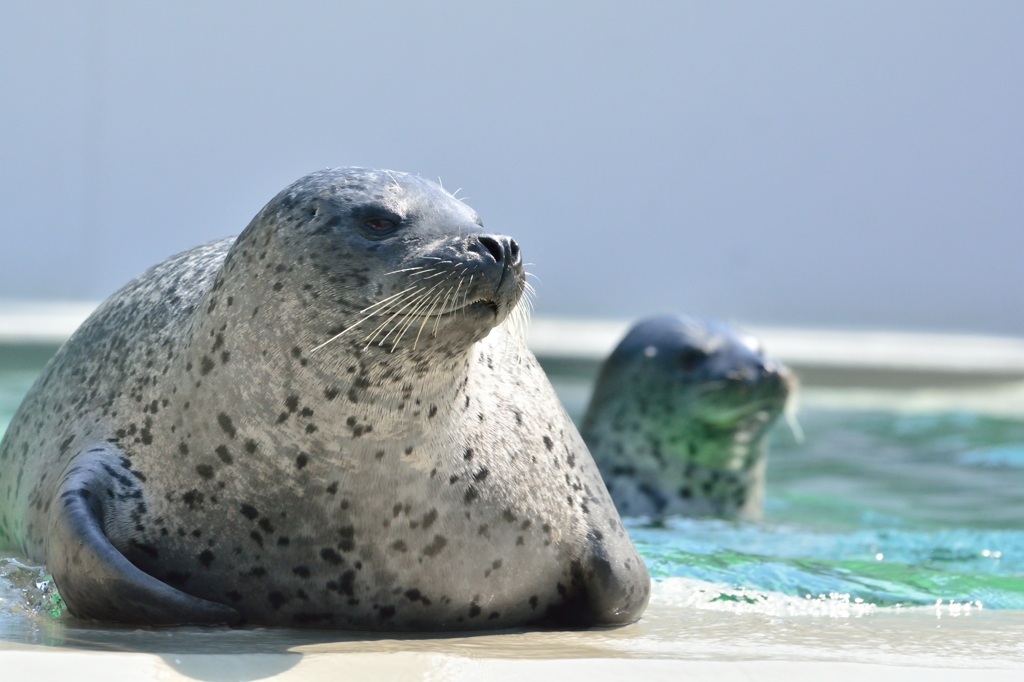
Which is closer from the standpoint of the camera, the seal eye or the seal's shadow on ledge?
the seal's shadow on ledge

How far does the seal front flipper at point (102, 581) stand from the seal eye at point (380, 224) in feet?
2.53

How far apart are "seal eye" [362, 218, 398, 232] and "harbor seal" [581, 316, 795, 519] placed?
3218 mm

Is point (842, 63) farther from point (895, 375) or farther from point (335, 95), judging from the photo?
point (335, 95)

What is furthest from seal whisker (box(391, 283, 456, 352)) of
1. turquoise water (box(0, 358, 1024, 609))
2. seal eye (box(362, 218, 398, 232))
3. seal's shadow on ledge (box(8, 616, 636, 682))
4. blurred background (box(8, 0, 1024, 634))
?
blurred background (box(8, 0, 1024, 634))

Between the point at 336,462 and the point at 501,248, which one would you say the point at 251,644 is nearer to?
the point at 336,462

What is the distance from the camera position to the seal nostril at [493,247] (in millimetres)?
2621

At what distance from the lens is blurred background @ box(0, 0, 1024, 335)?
1167cm

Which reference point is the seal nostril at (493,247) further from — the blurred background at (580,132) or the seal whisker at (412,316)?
the blurred background at (580,132)

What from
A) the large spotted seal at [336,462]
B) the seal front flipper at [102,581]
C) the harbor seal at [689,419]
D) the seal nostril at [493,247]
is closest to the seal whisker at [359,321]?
the large spotted seal at [336,462]

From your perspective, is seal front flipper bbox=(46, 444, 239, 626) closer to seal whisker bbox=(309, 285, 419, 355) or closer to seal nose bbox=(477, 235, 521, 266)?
seal whisker bbox=(309, 285, 419, 355)

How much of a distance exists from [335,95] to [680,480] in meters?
6.73

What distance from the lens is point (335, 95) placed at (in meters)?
11.8

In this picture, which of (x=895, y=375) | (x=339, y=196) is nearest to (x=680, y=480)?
(x=339, y=196)

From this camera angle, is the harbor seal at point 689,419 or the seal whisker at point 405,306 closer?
the seal whisker at point 405,306
